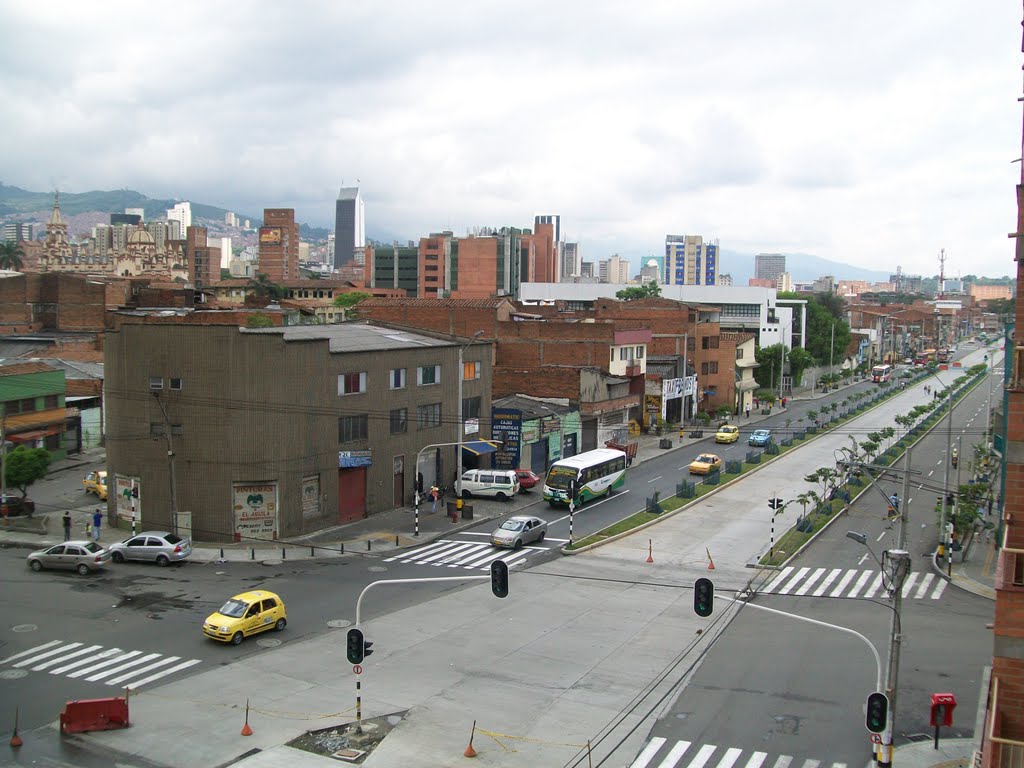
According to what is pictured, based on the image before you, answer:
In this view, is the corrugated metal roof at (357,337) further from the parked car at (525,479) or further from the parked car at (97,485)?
A: the parked car at (97,485)

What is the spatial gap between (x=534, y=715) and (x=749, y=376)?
300ft

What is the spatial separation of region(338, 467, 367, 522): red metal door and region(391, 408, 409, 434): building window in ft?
11.3

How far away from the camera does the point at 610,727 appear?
22.6 metres

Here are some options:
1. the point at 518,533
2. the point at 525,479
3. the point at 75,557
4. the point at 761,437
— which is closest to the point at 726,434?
the point at 761,437

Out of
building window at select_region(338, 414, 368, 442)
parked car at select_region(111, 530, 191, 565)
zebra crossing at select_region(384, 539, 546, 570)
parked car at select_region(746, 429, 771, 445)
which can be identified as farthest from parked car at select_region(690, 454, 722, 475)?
parked car at select_region(111, 530, 191, 565)

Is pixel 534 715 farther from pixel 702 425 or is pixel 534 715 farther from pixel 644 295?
pixel 644 295

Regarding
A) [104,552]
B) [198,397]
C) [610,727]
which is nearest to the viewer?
[610,727]

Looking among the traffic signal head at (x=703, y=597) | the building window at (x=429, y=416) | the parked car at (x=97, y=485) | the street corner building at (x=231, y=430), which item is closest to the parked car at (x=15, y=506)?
the parked car at (x=97, y=485)

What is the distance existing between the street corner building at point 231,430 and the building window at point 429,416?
18.1 ft

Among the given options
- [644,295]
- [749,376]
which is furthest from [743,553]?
[644,295]

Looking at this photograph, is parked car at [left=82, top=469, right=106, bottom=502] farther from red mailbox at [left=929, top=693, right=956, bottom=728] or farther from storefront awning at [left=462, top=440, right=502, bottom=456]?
red mailbox at [left=929, top=693, right=956, bottom=728]

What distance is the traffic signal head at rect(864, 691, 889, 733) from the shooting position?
18.9 m

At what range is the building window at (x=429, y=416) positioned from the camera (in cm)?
5275

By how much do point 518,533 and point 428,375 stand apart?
14.0 meters
